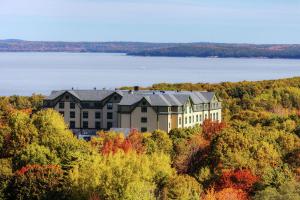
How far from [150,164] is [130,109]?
31.2 metres

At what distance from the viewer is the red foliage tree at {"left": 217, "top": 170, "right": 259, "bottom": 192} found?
1790 inches

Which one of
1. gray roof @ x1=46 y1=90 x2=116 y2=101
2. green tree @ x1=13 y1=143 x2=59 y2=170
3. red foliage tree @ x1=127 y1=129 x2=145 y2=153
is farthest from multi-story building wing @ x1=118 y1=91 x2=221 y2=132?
green tree @ x1=13 y1=143 x2=59 y2=170

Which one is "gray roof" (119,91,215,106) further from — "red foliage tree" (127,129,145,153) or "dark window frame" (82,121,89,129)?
"red foliage tree" (127,129,145,153)

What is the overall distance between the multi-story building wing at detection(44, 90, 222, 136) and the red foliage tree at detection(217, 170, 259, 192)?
28.9 m

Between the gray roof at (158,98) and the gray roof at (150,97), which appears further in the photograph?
the gray roof at (150,97)

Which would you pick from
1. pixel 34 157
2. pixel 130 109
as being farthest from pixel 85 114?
pixel 34 157

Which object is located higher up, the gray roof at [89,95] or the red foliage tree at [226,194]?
the gray roof at [89,95]

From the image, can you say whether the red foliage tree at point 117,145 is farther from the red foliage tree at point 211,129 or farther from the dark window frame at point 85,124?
the dark window frame at point 85,124

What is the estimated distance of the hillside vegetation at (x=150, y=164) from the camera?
4088 centimetres

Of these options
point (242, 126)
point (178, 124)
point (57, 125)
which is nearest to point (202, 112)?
point (178, 124)

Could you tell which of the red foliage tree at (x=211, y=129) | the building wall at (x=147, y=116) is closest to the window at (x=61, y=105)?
the building wall at (x=147, y=116)

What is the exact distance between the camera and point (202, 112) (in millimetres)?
83312

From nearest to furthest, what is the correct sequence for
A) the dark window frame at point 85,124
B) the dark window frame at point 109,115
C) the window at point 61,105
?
the dark window frame at point 109,115 → the dark window frame at point 85,124 → the window at point 61,105

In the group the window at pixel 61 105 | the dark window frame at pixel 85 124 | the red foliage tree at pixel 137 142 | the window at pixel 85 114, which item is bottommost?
the dark window frame at pixel 85 124
